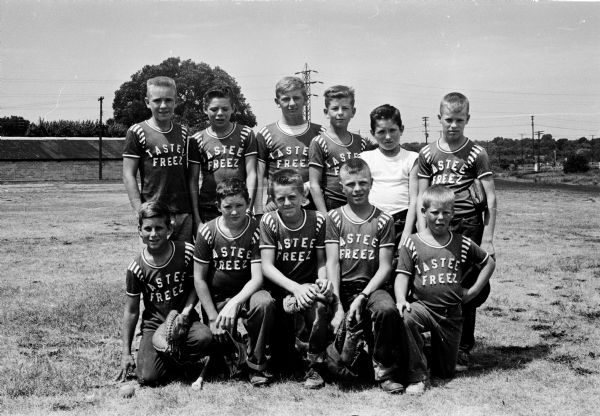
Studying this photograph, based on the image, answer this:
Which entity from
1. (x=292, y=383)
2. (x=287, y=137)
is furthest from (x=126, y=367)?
(x=287, y=137)

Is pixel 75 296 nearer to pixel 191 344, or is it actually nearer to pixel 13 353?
pixel 13 353

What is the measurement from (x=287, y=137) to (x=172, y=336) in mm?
2066

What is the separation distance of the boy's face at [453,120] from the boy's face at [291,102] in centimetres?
126

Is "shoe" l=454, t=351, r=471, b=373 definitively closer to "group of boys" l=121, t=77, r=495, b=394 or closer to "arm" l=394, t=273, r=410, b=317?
"group of boys" l=121, t=77, r=495, b=394

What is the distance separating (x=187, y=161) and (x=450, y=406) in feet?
9.80

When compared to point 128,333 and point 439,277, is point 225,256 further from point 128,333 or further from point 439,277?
point 439,277

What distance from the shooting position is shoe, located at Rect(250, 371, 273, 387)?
4355 mm

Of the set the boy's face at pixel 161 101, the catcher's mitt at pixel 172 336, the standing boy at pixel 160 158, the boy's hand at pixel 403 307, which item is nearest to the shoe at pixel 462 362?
the boy's hand at pixel 403 307

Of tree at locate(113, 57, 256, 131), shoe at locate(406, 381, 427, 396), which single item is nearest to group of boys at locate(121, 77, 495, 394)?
shoe at locate(406, 381, 427, 396)

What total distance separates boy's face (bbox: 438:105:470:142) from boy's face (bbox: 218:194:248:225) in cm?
174

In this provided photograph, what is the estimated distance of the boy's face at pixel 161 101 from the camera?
5246 millimetres

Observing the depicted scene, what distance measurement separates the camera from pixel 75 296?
7.37m

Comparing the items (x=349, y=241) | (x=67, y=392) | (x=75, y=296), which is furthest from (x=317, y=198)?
(x=75, y=296)

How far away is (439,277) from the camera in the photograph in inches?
181
